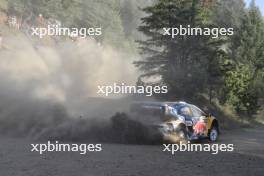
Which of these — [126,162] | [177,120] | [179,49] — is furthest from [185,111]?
[179,49]

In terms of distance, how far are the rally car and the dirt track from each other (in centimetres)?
182

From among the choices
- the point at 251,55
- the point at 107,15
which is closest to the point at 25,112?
the point at 251,55

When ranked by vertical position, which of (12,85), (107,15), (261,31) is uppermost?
(107,15)

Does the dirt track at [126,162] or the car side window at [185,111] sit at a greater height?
the car side window at [185,111]

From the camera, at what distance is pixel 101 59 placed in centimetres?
3812

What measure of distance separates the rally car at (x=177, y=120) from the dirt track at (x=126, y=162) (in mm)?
1823

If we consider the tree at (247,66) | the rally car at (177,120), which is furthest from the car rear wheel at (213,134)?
the tree at (247,66)

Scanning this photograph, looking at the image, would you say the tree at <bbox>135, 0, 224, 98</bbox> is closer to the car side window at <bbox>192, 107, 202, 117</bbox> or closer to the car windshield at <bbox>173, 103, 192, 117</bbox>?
the car side window at <bbox>192, 107, 202, 117</bbox>

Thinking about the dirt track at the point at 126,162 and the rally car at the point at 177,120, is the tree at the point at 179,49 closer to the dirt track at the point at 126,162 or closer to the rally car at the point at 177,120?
the rally car at the point at 177,120

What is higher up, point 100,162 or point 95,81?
point 95,81

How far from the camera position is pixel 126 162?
14.5 m

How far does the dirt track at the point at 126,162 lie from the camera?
12703 millimetres

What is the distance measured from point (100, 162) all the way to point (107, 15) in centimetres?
6588

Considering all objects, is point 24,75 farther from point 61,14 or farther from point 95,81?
point 61,14
